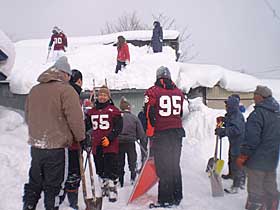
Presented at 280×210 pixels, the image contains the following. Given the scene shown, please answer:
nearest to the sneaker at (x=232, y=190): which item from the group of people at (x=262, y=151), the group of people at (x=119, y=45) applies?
the group of people at (x=262, y=151)

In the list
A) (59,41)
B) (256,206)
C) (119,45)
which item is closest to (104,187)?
(256,206)

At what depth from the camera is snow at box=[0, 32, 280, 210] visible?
6.05 metres

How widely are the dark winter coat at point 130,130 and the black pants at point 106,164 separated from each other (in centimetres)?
132

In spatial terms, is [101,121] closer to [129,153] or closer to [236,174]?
[129,153]

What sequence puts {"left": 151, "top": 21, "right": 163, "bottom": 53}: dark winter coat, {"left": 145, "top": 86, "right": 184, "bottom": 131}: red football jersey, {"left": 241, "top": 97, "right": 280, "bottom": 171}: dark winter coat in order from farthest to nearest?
1. {"left": 151, "top": 21, "right": 163, "bottom": 53}: dark winter coat
2. {"left": 145, "top": 86, "right": 184, "bottom": 131}: red football jersey
3. {"left": 241, "top": 97, "right": 280, "bottom": 171}: dark winter coat

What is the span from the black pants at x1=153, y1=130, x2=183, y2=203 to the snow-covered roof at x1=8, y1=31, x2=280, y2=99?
31.0 feet

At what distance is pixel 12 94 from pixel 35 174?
477 inches

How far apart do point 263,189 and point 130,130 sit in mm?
2871

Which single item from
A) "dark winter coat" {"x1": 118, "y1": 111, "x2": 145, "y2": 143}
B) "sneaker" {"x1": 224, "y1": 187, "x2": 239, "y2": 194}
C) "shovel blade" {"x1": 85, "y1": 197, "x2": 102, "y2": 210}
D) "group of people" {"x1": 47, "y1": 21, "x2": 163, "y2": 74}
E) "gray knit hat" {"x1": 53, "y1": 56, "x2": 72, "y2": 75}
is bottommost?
"sneaker" {"x1": 224, "y1": 187, "x2": 239, "y2": 194}

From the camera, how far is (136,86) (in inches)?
599

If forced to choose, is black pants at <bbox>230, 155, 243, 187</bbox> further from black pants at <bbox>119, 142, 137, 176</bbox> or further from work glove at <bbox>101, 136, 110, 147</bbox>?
work glove at <bbox>101, 136, 110, 147</bbox>

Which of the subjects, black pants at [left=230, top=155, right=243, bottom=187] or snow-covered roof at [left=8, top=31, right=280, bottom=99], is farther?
snow-covered roof at [left=8, top=31, right=280, bottom=99]

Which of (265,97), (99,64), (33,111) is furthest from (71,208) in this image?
(99,64)

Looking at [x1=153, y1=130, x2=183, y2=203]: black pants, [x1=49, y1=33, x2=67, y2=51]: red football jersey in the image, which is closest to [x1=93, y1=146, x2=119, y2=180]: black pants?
[x1=153, y1=130, x2=183, y2=203]: black pants
